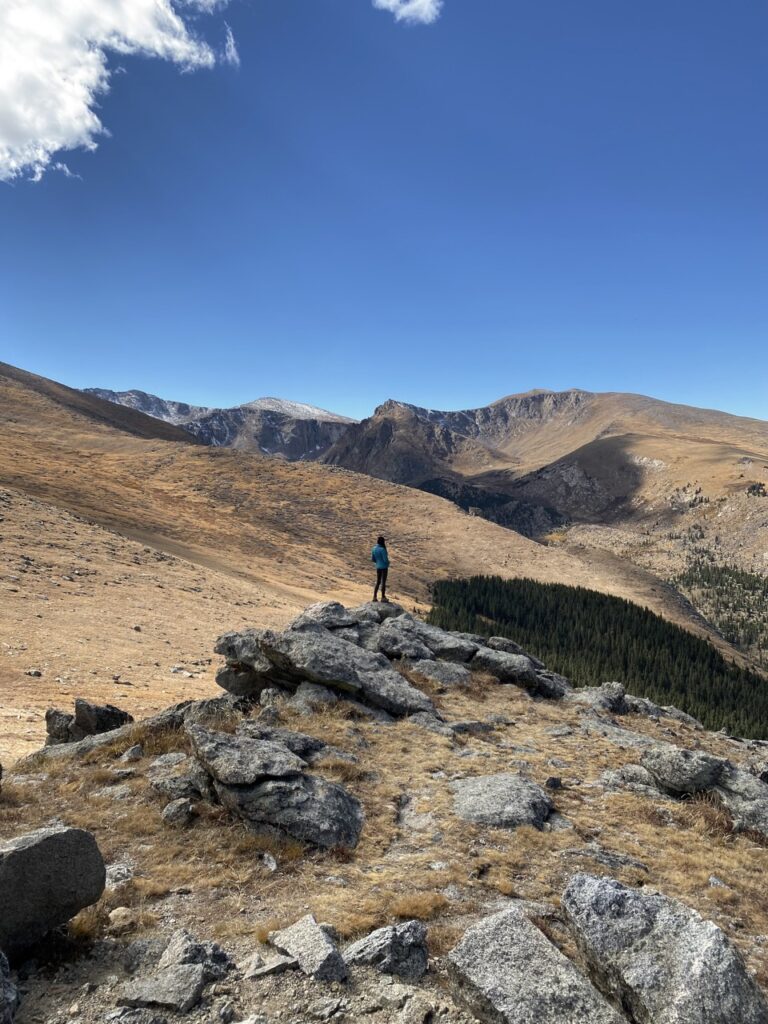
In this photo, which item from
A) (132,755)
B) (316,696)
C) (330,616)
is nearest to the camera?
(132,755)

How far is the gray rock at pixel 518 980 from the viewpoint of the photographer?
202 inches

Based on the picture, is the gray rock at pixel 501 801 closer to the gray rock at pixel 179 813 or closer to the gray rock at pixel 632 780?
the gray rock at pixel 632 780

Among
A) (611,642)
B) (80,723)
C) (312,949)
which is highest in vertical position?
(312,949)

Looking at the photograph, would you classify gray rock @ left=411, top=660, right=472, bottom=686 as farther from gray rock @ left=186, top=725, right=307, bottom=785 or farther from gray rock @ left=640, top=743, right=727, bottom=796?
gray rock @ left=186, top=725, right=307, bottom=785

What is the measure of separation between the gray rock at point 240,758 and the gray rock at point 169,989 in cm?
358

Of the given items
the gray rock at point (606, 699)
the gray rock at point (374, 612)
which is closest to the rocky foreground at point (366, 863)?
the gray rock at point (606, 699)

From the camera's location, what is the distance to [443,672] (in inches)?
735

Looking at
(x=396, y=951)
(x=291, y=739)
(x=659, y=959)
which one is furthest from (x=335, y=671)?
(x=659, y=959)

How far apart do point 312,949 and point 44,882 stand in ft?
10.2

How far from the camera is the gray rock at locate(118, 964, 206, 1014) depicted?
5.39 m

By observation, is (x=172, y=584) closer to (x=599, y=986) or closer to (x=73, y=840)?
(x=73, y=840)

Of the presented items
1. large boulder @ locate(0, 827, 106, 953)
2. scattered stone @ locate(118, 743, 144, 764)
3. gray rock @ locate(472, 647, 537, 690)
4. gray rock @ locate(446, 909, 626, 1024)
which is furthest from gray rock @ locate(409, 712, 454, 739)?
large boulder @ locate(0, 827, 106, 953)

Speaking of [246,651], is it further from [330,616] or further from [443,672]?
[443,672]

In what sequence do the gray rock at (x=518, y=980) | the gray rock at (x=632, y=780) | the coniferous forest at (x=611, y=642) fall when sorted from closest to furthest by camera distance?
the gray rock at (x=518, y=980)
the gray rock at (x=632, y=780)
the coniferous forest at (x=611, y=642)
